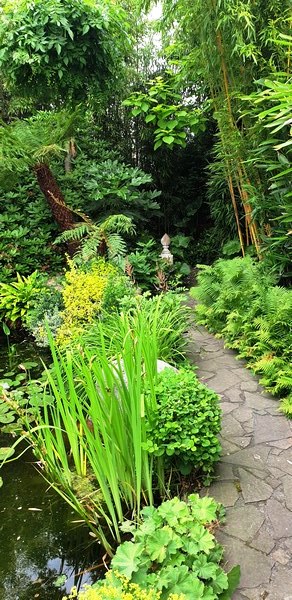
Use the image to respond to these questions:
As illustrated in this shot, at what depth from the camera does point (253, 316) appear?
2.66 meters

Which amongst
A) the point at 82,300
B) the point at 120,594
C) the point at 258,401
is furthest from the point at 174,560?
the point at 82,300

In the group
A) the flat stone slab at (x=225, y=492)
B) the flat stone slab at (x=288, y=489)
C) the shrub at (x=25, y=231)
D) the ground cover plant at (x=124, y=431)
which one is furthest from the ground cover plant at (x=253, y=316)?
the shrub at (x=25, y=231)

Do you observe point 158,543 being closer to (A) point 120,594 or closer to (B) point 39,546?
(A) point 120,594

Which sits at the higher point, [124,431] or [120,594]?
[124,431]

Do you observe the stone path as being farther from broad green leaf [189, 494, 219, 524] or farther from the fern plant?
the fern plant

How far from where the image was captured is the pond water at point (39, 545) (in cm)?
142

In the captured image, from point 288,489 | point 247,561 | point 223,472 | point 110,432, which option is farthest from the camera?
point 223,472

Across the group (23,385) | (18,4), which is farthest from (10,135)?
(23,385)

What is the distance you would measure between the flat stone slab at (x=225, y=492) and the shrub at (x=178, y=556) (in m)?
0.23

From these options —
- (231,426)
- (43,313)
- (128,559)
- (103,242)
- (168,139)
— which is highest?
(168,139)

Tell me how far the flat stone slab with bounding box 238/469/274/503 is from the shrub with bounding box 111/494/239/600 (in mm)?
289

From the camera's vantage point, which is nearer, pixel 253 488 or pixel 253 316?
pixel 253 488

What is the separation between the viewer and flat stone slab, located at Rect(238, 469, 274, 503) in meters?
1.53

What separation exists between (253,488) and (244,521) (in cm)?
17
